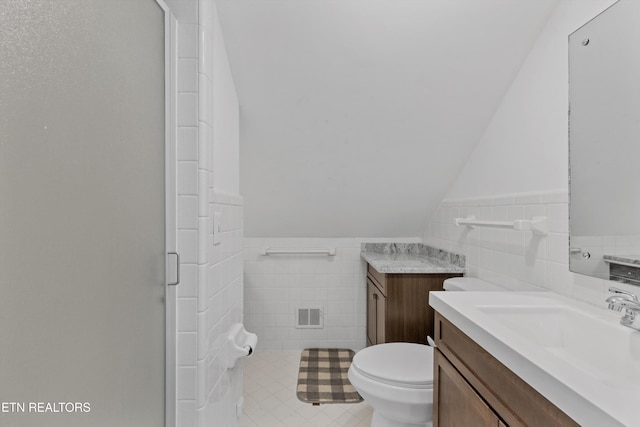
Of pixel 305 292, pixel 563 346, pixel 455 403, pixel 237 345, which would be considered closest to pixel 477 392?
pixel 455 403

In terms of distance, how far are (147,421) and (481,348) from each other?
0.93 m

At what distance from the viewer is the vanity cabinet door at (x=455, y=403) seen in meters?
0.87

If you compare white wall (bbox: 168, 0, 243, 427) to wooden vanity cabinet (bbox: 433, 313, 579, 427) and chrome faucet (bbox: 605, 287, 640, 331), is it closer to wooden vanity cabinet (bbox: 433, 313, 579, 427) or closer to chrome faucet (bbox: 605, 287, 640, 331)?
wooden vanity cabinet (bbox: 433, 313, 579, 427)

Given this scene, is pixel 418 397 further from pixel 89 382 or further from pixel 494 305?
pixel 89 382

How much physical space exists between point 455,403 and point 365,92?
4.84ft

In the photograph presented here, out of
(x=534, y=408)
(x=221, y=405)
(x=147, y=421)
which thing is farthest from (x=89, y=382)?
(x=534, y=408)

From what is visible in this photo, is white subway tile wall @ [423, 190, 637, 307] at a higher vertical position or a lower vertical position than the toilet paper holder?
higher

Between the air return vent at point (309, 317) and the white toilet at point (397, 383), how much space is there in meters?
1.16

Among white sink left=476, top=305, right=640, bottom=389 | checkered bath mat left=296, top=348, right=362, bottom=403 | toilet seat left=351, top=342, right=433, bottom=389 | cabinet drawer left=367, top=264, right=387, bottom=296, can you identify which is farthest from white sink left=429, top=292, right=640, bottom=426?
checkered bath mat left=296, top=348, right=362, bottom=403

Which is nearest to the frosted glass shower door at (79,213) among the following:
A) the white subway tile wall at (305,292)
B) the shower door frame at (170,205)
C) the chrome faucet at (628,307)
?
the shower door frame at (170,205)

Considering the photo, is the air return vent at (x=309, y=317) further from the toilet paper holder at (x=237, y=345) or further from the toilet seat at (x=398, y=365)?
the toilet paper holder at (x=237, y=345)

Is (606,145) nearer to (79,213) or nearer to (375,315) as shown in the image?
(79,213)

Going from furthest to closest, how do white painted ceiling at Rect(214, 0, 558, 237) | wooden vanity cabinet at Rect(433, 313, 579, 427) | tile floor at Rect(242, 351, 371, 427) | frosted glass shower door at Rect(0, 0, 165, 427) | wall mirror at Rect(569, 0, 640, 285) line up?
1. tile floor at Rect(242, 351, 371, 427)
2. white painted ceiling at Rect(214, 0, 558, 237)
3. wall mirror at Rect(569, 0, 640, 285)
4. wooden vanity cabinet at Rect(433, 313, 579, 427)
5. frosted glass shower door at Rect(0, 0, 165, 427)

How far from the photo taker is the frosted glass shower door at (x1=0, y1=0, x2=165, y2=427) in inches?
20.7
